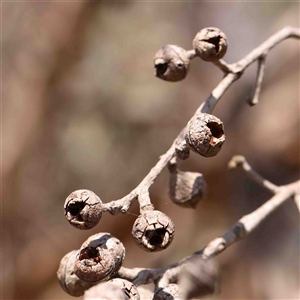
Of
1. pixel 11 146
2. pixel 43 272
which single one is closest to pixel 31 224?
pixel 43 272

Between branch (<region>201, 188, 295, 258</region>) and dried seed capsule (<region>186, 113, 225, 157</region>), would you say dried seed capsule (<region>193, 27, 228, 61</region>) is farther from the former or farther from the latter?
branch (<region>201, 188, 295, 258</region>)

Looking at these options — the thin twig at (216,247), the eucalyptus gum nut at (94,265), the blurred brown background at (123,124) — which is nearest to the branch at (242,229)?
the thin twig at (216,247)

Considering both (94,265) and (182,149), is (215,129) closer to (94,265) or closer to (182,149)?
(182,149)

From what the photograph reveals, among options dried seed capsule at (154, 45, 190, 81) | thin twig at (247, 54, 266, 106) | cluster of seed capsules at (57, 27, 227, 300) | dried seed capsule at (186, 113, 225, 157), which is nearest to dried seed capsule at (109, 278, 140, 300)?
cluster of seed capsules at (57, 27, 227, 300)

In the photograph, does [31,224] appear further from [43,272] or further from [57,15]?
[57,15]

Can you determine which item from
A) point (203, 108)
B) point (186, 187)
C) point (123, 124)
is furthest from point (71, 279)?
point (123, 124)

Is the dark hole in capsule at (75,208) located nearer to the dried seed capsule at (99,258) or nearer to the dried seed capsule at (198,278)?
the dried seed capsule at (99,258)

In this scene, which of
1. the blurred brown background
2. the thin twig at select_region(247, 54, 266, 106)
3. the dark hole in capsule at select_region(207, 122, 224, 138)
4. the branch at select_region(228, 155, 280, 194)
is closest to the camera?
the dark hole in capsule at select_region(207, 122, 224, 138)
